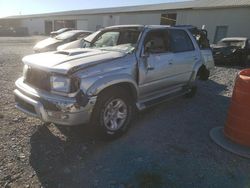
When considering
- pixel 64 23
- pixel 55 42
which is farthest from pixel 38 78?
pixel 64 23

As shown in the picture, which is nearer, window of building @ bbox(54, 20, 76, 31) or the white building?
the white building

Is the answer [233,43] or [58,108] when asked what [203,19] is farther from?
[58,108]

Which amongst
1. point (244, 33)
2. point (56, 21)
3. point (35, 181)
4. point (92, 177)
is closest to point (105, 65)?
point (92, 177)

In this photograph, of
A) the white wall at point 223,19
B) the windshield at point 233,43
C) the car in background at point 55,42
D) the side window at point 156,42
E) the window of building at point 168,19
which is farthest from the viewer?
the window of building at point 168,19

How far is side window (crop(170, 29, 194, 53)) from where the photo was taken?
5203 millimetres

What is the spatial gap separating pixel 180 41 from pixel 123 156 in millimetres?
3116

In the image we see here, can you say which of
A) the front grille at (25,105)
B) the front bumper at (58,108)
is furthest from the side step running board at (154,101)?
the front grille at (25,105)

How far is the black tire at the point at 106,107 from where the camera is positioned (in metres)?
3.56

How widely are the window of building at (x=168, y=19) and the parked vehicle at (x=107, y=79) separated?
21.5m

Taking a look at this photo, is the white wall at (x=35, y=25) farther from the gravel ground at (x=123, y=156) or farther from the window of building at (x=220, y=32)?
the gravel ground at (x=123, y=156)

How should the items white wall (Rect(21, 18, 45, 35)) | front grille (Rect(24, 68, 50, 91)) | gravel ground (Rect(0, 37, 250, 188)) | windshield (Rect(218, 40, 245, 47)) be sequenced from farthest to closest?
white wall (Rect(21, 18, 45, 35))
windshield (Rect(218, 40, 245, 47))
front grille (Rect(24, 68, 50, 91))
gravel ground (Rect(0, 37, 250, 188))

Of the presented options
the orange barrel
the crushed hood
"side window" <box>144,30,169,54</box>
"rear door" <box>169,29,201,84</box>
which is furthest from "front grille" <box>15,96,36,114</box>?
the orange barrel

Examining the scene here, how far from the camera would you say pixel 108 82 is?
3539mm

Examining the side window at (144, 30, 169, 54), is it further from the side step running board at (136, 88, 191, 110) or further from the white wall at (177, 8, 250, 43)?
the white wall at (177, 8, 250, 43)
